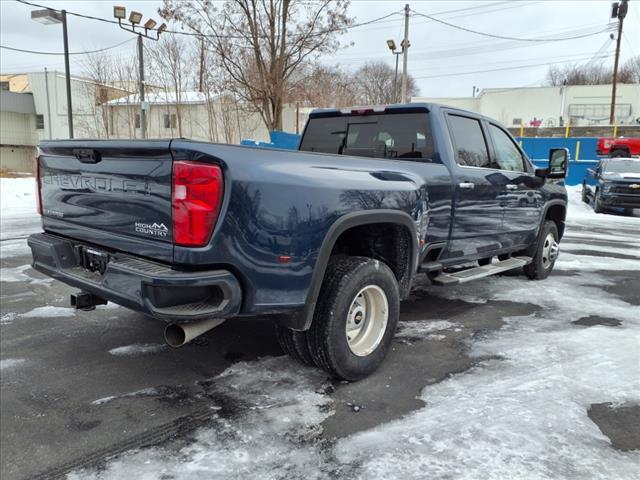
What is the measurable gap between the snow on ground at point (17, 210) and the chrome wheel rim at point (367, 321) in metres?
6.60

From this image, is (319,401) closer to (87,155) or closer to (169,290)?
(169,290)

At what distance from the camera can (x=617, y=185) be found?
1471 cm

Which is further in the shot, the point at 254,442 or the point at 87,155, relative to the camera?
the point at 87,155

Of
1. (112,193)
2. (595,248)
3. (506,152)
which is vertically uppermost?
(506,152)

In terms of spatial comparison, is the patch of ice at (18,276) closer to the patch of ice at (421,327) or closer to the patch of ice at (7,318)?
the patch of ice at (7,318)

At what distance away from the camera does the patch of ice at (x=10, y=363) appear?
3739 mm

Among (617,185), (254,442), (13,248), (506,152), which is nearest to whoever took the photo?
(254,442)

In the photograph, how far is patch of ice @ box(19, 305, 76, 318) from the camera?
16.2ft

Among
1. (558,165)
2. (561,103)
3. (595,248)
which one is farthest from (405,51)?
(561,103)

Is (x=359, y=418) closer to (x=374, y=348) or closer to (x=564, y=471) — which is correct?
(x=374, y=348)

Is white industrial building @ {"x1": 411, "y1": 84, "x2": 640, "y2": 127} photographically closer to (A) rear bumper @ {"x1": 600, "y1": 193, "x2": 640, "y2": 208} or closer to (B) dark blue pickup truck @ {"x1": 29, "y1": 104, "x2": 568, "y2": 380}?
(A) rear bumper @ {"x1": 600, "y1": 193, "x2": 640, "y2": 208}

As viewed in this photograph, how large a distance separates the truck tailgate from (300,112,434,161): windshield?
2502 mm

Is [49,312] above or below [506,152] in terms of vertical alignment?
below

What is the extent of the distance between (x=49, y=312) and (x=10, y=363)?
51.2 inches
